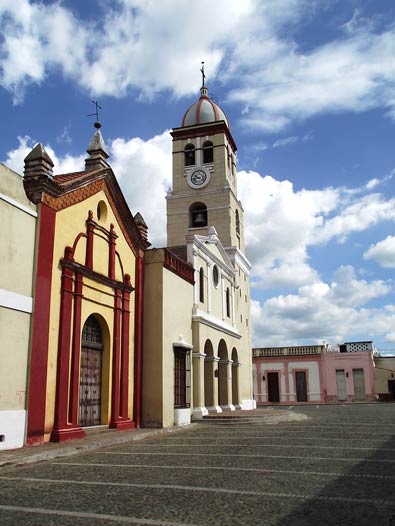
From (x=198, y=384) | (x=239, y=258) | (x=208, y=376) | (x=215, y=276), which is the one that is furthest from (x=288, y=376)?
(x=198, y=384)

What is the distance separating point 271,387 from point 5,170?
3275 cm

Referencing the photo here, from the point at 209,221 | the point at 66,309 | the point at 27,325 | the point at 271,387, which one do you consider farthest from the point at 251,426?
the point at 271,387

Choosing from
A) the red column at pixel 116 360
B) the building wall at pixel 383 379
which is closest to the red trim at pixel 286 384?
the building wall at pixel 383 379

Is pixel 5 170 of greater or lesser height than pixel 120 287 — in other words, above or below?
above

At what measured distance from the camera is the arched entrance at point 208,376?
21.5 meters

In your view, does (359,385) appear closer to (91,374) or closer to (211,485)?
(91,374)

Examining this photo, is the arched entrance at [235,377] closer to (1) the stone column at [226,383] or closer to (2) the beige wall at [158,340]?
(1) the stone column at [226,383]

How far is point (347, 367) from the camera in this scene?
3925 cm

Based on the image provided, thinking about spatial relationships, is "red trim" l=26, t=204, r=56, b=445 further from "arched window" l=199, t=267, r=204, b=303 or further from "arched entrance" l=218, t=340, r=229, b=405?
"arched entrance" l=218, t=340, r=229, b=405

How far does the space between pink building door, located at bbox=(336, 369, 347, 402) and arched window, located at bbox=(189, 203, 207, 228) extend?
1809 cm

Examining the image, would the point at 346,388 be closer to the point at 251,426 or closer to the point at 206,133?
the point at 206,133

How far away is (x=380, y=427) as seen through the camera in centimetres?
1558

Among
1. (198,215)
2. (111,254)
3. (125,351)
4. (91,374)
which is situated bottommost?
(91,374)

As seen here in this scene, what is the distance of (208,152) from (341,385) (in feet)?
67.6
